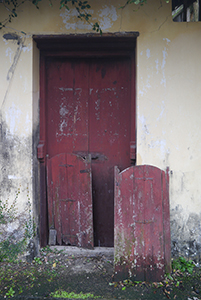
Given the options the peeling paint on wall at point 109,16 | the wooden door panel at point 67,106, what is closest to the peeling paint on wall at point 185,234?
the wooden door panel at point 67,106

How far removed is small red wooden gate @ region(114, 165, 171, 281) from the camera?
273 centimetres

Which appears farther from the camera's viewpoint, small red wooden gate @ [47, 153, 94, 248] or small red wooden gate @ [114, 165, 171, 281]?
small red wooden gate @ [47, 153, 94, 248]

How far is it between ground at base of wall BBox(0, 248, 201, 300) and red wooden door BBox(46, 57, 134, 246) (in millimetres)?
886

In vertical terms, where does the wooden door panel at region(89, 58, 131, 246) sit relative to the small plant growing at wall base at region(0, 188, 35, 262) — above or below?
above

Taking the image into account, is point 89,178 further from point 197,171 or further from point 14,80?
point 14,80

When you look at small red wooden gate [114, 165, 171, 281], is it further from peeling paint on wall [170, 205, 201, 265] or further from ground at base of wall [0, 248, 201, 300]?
peeling paint on wall [170, 205, 201, 265]

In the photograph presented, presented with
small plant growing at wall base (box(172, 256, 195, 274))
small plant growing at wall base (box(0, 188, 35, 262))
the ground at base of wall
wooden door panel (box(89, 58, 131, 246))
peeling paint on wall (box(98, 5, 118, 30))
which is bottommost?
the ground at base of wall

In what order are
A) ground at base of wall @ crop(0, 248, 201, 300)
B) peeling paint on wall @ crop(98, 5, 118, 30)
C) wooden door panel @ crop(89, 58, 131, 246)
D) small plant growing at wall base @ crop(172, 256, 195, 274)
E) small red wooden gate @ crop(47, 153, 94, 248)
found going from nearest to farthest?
ground at base of wall @ crop(0, 248, 201, 300) < small plant growing at wall base @ crop(172, 256, 195, 274) < peeling paint on wall @ crop(98, 5, 118, 30) < small red wooden gate @ crop(47, 153, 94, 248) < wooden door panel @ crop(89, 58, 131, 246)

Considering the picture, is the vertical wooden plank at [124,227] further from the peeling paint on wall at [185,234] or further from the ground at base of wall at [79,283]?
the peeling paint on wall at [185,234]

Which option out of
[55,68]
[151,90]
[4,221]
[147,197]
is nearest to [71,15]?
[55,68]

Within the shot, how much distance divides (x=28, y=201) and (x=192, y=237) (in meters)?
2.17

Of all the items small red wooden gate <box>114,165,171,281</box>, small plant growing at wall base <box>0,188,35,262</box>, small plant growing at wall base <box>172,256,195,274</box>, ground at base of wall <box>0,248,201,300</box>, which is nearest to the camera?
ground at base of wall <box>0,248,201,300</box>

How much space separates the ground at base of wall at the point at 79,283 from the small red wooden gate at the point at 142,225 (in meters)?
0.14

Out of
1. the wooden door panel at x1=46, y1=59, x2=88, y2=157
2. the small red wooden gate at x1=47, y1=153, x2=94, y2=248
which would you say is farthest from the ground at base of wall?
the wooden door panel at x1=46, y1=59, x2=88, y2=157
